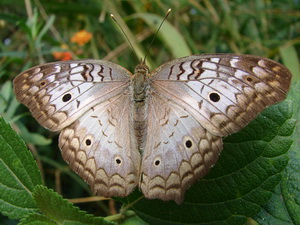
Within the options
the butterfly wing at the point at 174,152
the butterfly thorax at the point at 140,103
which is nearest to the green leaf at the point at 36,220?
the butterfly wing at the point at 174,152

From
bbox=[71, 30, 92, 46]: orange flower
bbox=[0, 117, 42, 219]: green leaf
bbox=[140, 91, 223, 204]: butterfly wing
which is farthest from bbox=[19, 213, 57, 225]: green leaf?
bbox=[71, 30, 92, 46]: orange flower

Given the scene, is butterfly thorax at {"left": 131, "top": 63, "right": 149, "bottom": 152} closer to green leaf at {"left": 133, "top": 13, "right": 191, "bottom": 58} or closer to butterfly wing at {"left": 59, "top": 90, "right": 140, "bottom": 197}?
butterfly wing at {"left": 59, "top": 90, "right": 140, "bottom": 197}

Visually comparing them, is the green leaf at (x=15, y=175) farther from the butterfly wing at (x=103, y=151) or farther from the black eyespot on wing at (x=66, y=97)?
the black eyespot on wing at (x=66, y=97)

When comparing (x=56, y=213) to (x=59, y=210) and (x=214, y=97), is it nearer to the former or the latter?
(x=59, y=210)

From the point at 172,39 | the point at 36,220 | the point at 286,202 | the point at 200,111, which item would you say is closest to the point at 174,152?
the point at 200,111

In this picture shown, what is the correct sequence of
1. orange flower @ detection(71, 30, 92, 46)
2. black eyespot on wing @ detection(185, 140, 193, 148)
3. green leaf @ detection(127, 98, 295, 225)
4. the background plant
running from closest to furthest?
green leaf @ detection(127, 98, 295, 225)
black eyespot on wing @ detection(185, 140, 193, 148)
the background plant
orange flower @ detection(71, 30, 92, 46)

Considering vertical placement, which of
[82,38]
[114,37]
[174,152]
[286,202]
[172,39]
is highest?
[114,37]
